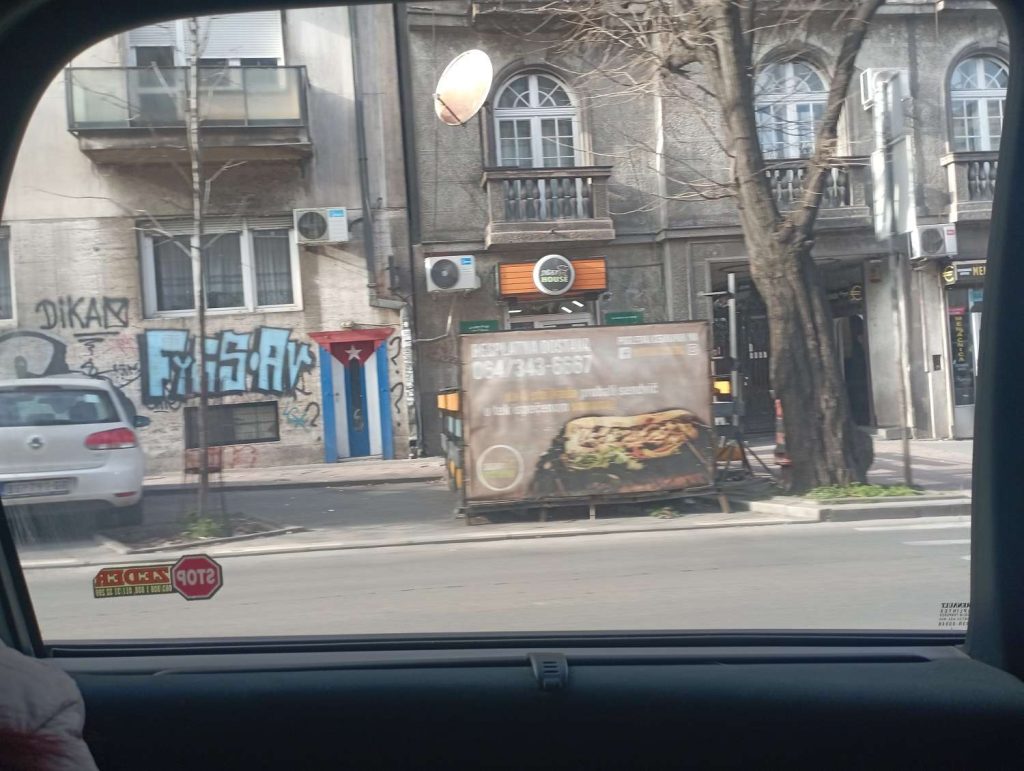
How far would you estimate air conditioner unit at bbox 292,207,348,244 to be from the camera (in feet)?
13.4

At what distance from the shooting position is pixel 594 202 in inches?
159

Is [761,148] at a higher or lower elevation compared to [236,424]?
higher

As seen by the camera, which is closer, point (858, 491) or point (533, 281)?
point (533, 281)

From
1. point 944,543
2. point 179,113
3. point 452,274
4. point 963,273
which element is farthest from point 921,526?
point 179,113

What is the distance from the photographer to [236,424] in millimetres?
3477

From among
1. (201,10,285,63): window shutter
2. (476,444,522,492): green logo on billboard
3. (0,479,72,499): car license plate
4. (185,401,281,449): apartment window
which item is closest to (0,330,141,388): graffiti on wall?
(185,401,281,449): apartment window

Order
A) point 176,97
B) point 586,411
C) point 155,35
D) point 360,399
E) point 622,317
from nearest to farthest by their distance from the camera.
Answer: point 155,35, point 176,97, point 622,317, point 360,399, point 586,411

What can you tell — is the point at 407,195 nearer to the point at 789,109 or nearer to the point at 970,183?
the point at 789,109

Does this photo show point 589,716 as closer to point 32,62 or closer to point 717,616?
point 717,616

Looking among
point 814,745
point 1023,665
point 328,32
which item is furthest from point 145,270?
point 1023,665

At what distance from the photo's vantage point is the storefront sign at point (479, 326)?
433 centimetres

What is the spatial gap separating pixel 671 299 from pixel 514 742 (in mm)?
2111

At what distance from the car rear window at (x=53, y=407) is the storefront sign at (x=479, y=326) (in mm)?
1643

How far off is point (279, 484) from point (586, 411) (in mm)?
2681
